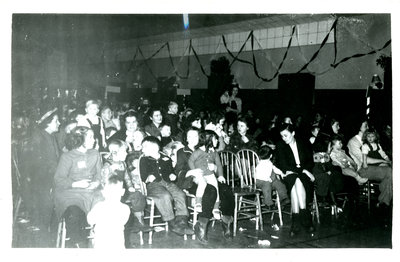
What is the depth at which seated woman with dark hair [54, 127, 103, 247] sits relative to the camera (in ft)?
8.99

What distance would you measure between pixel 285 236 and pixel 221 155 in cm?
130

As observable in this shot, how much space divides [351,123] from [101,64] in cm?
769

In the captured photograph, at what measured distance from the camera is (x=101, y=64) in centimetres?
1090

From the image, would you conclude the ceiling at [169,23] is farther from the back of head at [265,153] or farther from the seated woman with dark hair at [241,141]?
the back of head at [265,153]

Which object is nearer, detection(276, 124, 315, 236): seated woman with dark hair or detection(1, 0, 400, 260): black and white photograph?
detection(1, 0, 400, 260): black and white photograph

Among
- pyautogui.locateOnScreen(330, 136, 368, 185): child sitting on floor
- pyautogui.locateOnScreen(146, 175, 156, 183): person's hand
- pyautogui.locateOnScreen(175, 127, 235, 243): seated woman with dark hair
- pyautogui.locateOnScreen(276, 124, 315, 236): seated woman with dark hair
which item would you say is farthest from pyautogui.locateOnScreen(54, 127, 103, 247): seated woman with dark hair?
pyautogui.locateOnScreen(330, 136, 368, 185): child sitting on floor

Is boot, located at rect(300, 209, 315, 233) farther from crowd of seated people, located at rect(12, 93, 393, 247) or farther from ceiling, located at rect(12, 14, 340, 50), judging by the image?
ceiling, located at rect(12, 14, 340, 50)

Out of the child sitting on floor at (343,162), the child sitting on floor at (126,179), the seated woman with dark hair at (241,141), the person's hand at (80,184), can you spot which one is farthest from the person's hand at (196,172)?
the child sitting on floor at (343,162)

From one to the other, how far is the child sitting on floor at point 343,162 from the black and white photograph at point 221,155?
0.6 inches

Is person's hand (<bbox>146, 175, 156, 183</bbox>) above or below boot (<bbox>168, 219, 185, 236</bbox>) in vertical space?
above

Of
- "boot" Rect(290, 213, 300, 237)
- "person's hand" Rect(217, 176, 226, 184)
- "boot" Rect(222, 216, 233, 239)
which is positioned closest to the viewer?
"boot" Rect(222, 216, 233, 239)

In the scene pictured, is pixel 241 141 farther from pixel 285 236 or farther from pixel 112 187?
pixel 112 187

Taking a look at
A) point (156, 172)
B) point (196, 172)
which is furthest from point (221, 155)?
point (156, 172)
